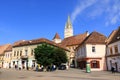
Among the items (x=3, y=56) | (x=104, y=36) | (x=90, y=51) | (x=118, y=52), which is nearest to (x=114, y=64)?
(x=118, y=52)

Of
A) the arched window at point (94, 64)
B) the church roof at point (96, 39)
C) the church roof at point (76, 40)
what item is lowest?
the arched window at point (94, 64)

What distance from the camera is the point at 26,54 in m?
64.4

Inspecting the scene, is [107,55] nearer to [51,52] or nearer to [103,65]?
[103,65]

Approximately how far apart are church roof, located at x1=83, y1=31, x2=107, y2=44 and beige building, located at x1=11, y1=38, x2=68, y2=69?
1572cm

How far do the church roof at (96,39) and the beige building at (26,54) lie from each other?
1572cm

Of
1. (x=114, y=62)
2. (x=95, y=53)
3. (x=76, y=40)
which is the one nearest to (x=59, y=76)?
→ (x=114, y=62)

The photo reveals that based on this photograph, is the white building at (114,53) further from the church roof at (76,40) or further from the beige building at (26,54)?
the church roof at (76,40)

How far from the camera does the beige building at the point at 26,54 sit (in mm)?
62125

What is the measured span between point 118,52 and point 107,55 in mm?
6315

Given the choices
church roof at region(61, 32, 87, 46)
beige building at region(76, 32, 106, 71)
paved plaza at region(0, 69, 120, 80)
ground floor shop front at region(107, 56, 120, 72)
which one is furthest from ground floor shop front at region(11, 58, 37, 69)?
church roof at region(61, 32, 87, 46)

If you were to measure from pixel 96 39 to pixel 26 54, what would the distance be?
25.4m

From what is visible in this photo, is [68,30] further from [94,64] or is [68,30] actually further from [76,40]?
[94,64]

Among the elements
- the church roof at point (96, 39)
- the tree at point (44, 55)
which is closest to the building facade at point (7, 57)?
the tree at point (44, 55)

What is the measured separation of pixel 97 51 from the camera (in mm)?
48625
